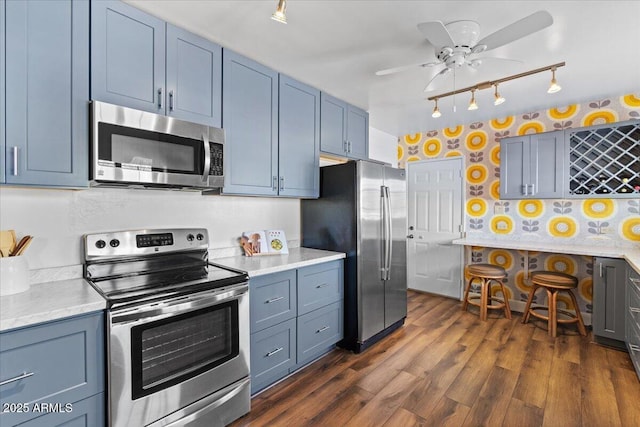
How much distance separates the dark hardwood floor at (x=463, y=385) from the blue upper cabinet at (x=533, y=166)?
61.8 inches

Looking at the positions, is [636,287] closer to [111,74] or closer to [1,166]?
[111,74]

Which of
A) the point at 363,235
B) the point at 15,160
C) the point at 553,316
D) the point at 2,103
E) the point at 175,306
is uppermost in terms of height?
the point at 2,103

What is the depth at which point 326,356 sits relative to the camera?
2.70 meters

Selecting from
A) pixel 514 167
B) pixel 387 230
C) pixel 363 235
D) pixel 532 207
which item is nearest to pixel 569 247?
pixel 532 207

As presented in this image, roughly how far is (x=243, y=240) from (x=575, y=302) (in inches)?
136

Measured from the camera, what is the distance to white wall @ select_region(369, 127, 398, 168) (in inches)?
175

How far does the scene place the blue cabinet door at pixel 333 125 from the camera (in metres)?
3.01

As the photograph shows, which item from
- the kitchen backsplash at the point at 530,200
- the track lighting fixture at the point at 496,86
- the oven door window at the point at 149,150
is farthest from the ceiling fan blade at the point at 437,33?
the kitchen backsplash at the point at 530,200

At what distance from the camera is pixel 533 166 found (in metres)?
3.49

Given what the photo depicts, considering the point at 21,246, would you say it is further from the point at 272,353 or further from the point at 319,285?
the point at 319,285

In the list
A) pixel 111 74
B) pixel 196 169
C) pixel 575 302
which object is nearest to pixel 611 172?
pixel 575 302

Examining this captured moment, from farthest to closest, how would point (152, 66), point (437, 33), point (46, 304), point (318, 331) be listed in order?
point (318, 331) < point (152, 66) < point (437, 33) < point (46, 304)

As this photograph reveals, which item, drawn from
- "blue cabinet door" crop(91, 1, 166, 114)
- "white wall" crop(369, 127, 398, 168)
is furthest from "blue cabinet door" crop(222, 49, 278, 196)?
"white wall" crop(369, 127, 398, 168)

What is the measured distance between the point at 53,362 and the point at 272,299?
119 cm
